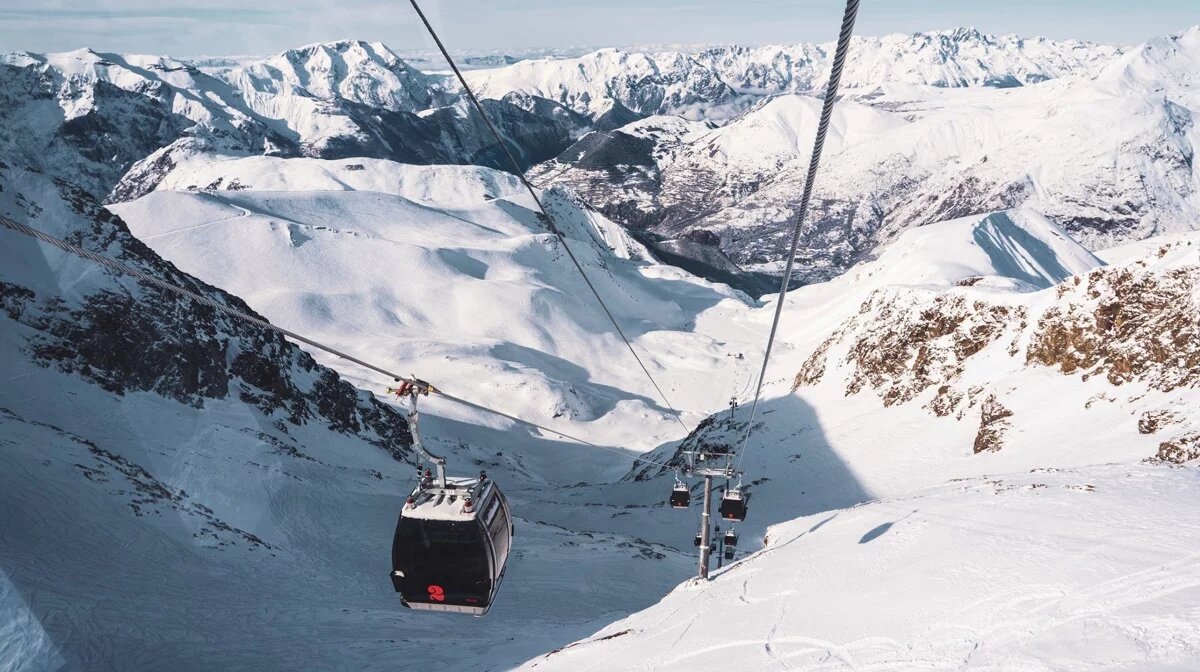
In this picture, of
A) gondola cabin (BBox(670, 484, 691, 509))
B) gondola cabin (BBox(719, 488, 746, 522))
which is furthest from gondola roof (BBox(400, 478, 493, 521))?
gondola cabin (BBox(719, 488, 746, 522))

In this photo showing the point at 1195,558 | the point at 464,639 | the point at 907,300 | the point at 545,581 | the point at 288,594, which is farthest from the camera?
the point at 907,300

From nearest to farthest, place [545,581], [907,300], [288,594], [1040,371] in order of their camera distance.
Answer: [288,594], [545,581], [1040,371], [907,300]

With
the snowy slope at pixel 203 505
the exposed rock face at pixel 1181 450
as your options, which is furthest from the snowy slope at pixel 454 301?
the exposed rock face at pixel 1181 450

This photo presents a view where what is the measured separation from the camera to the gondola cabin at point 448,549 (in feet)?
47.1

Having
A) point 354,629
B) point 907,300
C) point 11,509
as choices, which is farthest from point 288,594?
point 907,300

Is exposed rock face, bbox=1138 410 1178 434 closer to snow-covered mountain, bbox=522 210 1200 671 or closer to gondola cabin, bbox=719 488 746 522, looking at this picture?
snow-covered mountain, bbox=522 210 1200 671

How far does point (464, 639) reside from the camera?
24844mm

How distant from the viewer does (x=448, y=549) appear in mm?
14531

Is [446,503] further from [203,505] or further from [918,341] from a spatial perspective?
[918,341]

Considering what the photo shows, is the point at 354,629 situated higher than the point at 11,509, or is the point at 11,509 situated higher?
the point at 11,509

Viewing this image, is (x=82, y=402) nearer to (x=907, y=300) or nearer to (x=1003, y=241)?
(x=907, y=300)

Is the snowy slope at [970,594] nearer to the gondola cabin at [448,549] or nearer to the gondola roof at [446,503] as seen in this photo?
the gondola cabin at [448,549]

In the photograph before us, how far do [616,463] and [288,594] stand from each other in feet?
149

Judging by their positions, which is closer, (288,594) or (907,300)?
(288,594)
